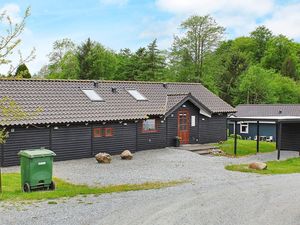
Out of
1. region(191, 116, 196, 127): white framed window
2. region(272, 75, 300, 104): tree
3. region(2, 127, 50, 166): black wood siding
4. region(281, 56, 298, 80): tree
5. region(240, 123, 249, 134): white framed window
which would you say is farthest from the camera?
region(281, 56, 298, 80): tree

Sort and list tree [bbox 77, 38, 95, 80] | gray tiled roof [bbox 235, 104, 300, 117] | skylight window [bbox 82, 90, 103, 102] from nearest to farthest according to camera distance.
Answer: skylight window [bbox 82, 90, 103, 102]
gray tiled roof [bbox 235, 104, 300, 117]
tree [bbox 77, 38, 95, 80]

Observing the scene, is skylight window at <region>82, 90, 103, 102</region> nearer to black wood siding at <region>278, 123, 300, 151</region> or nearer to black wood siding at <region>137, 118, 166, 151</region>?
black wood siding at <region>137, 118, 166, 151</region>

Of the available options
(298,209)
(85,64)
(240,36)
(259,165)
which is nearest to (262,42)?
(240,36)

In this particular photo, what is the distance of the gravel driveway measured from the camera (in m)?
9.91

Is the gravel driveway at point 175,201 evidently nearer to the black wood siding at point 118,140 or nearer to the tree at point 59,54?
the black wood siding at point 118,140

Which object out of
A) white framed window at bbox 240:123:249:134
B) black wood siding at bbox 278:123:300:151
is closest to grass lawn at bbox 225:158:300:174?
black wood siding at bbox 278:123:300:151

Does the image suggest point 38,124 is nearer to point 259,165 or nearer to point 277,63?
point 259,165

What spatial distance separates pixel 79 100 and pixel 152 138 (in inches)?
211

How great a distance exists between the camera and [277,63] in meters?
72.9

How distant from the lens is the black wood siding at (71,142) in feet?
67.7

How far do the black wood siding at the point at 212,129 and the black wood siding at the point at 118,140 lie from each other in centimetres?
632

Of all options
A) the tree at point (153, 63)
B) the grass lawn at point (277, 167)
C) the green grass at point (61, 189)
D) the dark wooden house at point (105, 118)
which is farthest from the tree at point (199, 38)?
the green grass at point (61, 189)

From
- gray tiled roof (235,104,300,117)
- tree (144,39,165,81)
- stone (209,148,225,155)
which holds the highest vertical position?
tree (144,39,165,81)

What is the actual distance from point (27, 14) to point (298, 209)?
9.20 m
